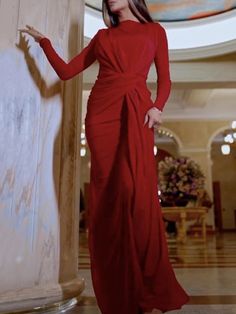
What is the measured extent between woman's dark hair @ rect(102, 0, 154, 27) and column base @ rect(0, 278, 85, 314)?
134 centimetres

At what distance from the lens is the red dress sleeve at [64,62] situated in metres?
1.65

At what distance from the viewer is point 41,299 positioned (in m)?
1.56

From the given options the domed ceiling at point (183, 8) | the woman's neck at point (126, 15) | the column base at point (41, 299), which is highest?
the domed ceiling at point (183, 8)

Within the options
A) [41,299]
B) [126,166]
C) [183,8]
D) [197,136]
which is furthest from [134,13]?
[197,136]

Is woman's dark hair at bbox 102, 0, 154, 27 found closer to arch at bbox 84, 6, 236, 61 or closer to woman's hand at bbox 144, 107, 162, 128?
woman's hand at bbox 144, 107, 162, 128

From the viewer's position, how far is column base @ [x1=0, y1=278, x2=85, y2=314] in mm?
1473

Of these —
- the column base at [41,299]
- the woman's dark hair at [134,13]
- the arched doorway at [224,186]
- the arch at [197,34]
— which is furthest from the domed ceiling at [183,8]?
the arched doorway at [224,186]

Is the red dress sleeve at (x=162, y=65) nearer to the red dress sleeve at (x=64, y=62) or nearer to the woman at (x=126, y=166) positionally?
the woman at (x=126, y=166)

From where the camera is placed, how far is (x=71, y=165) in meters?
1.83

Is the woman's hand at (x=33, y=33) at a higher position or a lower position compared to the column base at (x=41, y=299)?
higher

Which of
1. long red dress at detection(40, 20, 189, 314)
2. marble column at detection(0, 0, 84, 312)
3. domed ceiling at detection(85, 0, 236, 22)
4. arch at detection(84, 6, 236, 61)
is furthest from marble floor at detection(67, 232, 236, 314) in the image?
domed ceiling at detection(85, 0, 236, 22)

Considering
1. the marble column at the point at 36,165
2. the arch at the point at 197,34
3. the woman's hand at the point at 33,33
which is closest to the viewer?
the marble column at the point at 36,165

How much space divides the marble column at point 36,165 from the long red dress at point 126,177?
0.57 feet

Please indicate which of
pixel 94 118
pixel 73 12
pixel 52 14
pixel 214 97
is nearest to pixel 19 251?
pixel 94 118
